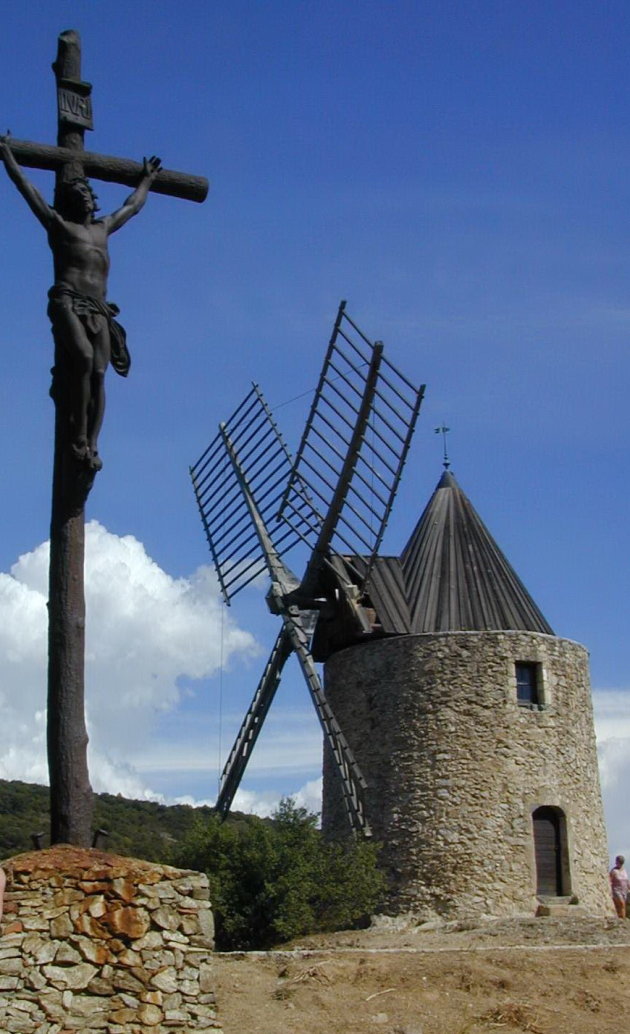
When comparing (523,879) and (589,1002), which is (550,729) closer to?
(523,879)

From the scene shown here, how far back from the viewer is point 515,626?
20.1m

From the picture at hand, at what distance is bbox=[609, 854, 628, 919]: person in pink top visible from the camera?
1948 centimetres

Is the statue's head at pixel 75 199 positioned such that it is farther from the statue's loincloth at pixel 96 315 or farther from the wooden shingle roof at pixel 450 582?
the wooden shingle roof at pixel 450 582

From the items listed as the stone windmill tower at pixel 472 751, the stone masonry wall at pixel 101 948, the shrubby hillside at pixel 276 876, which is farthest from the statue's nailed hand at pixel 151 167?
the stone windmill tower at pixel 472 751

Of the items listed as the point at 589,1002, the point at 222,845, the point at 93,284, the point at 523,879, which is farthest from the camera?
the point at 523,879

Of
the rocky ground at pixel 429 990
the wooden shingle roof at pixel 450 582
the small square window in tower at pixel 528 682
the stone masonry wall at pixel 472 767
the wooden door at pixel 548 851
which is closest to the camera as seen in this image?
the rocky ground at pixel 429 990

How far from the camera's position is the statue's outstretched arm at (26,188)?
739 cm

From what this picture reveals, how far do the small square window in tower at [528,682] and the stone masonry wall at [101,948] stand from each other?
13137 mm

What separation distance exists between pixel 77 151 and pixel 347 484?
13561mm

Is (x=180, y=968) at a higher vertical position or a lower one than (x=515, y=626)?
lower

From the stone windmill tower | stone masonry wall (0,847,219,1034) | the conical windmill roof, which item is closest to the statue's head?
stone masonry wall (0,847,219,1034)

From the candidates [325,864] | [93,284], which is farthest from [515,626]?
[93,284]

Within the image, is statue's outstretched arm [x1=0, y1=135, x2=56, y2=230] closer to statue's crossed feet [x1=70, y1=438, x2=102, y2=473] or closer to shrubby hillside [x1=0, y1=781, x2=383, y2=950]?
statue's crossed feet [x1=70, y1=438, x2=102, y2=473]

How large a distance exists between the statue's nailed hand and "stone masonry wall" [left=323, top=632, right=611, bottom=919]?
12425mm
